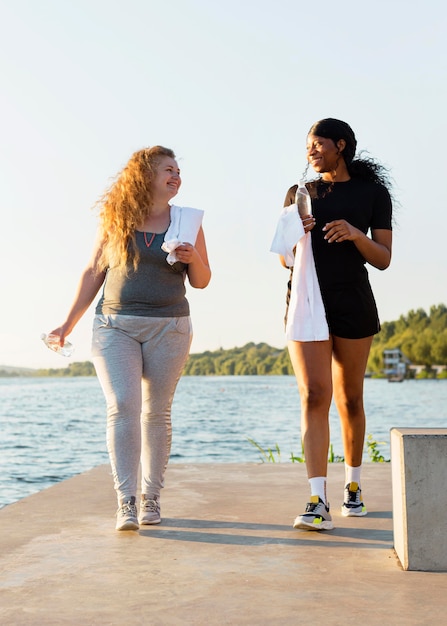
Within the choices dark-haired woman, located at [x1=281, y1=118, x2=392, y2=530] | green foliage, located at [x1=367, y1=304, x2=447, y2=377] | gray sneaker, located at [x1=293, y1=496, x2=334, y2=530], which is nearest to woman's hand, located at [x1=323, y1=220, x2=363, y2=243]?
dark-haired woman, located at [x1=281, y1=118, x2=392, y2=530]

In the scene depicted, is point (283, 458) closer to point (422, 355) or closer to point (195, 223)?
point (195, 223)

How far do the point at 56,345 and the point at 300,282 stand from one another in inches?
46.3

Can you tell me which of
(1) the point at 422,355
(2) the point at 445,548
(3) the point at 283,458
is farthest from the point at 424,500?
(1) the point at 422,355

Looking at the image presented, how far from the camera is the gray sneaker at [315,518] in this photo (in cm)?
379

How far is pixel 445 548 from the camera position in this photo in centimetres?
305

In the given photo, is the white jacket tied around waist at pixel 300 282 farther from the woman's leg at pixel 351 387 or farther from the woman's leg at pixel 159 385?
the woman's leg at pixel 159 385

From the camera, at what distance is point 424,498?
3.06m

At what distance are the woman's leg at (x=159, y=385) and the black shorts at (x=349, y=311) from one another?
0.67m

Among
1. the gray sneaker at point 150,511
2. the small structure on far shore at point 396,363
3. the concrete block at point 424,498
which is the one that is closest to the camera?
the concrete block at point 424,498

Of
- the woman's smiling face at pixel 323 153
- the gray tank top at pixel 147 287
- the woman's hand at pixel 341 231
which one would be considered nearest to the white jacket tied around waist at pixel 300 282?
the woman's hand at pixel 341 231

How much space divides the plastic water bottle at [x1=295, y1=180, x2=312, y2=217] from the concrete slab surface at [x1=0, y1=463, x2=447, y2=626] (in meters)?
1.41

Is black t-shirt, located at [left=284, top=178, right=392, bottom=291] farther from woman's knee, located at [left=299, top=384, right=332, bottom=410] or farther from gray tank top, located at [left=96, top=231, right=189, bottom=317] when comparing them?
gray tank top, located at [left=96, top=231, right=189, bottom=317]

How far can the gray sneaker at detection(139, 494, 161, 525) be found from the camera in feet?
13.2

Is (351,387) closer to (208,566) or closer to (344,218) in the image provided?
(344,218)
